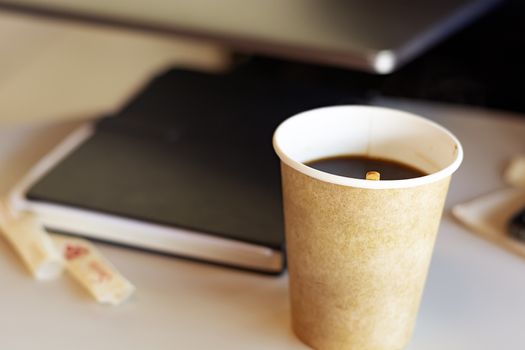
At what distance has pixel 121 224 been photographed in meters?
0.57

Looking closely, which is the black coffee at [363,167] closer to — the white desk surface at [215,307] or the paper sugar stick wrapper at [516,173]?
the white desk surface at [215,307]

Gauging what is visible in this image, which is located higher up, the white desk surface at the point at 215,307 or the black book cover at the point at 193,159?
the black book cover at the point at 193,159

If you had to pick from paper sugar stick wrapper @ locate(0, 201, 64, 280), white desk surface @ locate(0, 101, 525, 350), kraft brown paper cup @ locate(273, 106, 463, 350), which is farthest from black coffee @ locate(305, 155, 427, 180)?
paper sugar stick wrapper @ locate(0, 201, 64, 280)

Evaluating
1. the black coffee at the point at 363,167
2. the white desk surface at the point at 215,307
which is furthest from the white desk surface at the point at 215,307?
the black coffee at the point at 363,167

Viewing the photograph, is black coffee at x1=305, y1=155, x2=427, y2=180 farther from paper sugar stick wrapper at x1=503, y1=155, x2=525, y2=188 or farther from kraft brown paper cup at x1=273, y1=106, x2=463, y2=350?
paper sugar stick wrapper at x1=503, y1=155, x2=525, y2=188

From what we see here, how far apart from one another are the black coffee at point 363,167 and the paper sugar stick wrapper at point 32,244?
0.22 metres

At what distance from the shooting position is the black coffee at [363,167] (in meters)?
0.46

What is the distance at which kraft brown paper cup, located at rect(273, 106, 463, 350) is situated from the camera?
397 mm

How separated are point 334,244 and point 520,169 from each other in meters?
0.33

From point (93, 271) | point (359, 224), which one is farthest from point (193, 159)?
point (359, 224)

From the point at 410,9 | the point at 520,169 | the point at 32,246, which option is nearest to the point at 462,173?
the point at 520,169

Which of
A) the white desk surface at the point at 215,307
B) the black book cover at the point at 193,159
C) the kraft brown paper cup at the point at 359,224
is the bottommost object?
the white desk surface at the point at 215,307

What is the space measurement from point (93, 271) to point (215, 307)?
0.33ft

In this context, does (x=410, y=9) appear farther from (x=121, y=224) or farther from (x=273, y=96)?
(x=121, y=224)
